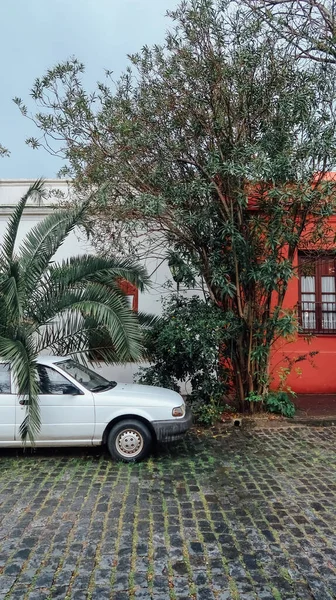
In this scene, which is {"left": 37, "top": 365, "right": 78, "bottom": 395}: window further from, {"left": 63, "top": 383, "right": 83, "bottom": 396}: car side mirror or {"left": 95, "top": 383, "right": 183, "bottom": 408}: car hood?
{"left": 95, "top": 383, "right": 183, "bottom": 408}: car hood

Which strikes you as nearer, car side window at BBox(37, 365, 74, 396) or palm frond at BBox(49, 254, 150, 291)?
car side window at BBox(37, 365, 74, 396)

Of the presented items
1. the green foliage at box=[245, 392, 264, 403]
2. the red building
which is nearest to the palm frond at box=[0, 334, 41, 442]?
the green foliage at box=[245, 392, 264, 403]

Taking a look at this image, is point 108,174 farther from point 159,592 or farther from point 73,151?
point 159,592

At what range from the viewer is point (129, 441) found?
577 cm

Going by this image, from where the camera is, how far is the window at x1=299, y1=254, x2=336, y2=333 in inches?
408

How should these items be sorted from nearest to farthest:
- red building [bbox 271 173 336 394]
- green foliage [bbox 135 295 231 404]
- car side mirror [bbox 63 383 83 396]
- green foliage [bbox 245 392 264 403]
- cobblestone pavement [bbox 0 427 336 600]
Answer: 1. cobblestone pavement [bbox 0 427 336 600]
2. car side mirror [bbox 63 383 83 396]
3. green foliage [bbox 135 295 231 404]
4. green foliage [bbox 245 392 264 403]
5. red building [bbox 271 173 336 394]

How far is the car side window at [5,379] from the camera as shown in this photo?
584cm

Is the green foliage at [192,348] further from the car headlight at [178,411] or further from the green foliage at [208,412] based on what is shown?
the car headlight at [178,411]

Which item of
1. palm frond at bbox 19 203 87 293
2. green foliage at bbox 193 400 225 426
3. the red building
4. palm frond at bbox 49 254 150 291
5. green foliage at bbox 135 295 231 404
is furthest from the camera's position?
the red building

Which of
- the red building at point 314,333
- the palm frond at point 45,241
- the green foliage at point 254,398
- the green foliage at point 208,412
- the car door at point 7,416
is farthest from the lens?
the red building at point 314,333

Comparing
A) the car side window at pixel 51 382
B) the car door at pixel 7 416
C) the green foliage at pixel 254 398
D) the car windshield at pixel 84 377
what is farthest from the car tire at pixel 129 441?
the green foliage at pixel 254 398

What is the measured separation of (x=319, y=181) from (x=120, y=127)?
3.53 m

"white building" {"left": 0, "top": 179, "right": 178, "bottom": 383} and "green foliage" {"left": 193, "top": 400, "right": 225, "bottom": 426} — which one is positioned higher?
"white building" {"left": 0, "top": 179, "right": 178, "bottom": 383}

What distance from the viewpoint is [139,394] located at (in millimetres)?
5973
